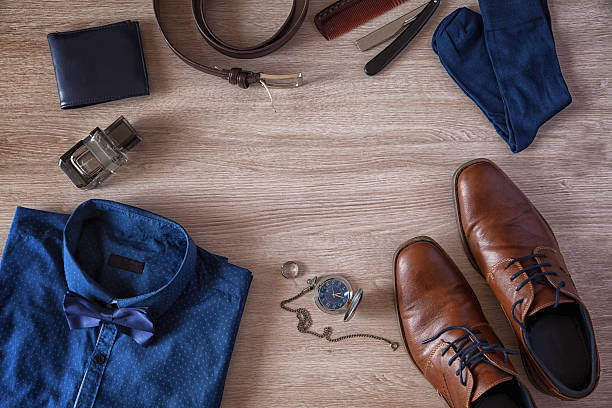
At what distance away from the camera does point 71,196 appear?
1363mm

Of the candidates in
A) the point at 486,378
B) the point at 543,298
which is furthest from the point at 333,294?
the point at 543,298

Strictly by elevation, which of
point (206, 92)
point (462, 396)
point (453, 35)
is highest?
point (453, 35)

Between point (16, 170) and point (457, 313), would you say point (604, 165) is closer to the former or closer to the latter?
point (457, 313)

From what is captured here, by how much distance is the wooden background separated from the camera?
136cm

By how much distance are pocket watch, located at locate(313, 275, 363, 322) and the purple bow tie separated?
46 centimetres

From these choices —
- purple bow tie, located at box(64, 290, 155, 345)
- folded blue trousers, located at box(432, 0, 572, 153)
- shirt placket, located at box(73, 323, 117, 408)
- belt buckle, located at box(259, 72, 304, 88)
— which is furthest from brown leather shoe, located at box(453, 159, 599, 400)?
shirt placket, located at box(73, 323, 117, 408)

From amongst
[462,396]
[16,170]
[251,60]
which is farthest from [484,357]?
[16,170]

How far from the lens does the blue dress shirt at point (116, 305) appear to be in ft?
3.90

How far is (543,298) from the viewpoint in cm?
127

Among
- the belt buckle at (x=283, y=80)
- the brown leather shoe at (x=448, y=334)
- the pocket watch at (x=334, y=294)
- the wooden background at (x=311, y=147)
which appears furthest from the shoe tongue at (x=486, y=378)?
the belt buckle at (x=283, y=80)

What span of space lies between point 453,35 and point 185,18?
81 centimetres

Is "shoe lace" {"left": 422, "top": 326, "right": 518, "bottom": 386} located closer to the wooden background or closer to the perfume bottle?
the wooden background

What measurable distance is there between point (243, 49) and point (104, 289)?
0.75 meters

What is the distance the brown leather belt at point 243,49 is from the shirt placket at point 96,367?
2.46ft
